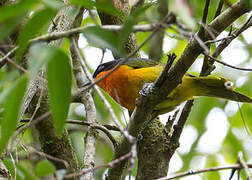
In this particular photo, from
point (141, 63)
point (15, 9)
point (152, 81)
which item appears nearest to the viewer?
point (15, 9)

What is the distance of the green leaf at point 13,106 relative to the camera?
1.34 m

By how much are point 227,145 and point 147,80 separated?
1562 millimetres

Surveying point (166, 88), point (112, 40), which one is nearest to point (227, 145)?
point (166, 88)

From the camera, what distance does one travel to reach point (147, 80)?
3.61 m

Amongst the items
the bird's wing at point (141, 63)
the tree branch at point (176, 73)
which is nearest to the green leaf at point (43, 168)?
the tree branch at point (176, 73)

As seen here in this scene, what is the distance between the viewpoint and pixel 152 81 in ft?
11.8

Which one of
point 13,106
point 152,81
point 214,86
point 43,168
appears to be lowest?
point 43,168

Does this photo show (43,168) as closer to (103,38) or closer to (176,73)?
(103,38)

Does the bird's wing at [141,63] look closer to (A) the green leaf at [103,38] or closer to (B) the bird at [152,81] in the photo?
(B) the bird at [152,81]

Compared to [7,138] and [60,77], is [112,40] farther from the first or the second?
[7,138]

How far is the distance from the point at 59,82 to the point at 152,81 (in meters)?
2.27

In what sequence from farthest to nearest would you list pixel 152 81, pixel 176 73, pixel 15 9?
pixel 152 81 < pixel 176 73 < pixel 15 9

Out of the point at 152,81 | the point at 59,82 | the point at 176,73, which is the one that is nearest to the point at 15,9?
the point at 59,82

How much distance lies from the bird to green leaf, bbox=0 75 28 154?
1.94 meters
